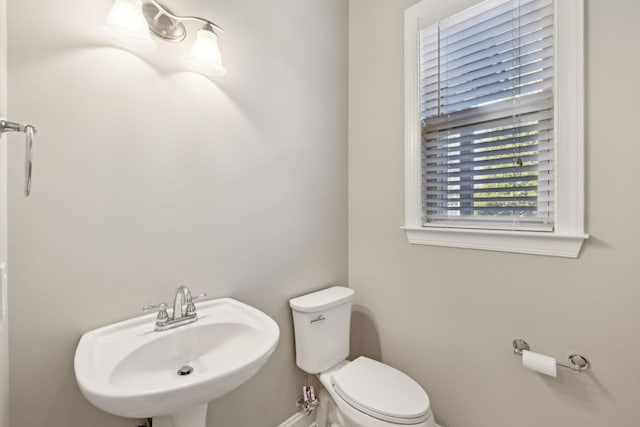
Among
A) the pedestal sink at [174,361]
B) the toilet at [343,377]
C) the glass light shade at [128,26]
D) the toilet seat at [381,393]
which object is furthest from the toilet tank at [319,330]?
the glass light shade at [128,26]

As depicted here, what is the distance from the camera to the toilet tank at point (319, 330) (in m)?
1.45

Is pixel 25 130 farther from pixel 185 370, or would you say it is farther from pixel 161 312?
pixel 185 370

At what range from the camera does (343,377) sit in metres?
1.35

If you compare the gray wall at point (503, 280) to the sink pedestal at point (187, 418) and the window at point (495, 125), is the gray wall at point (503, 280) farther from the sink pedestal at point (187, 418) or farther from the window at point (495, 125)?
the sink pedestal at point (187, 418)

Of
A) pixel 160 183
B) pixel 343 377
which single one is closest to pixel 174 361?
pixel 160 183

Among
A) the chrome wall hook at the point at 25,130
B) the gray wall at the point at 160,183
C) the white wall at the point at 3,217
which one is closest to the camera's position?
the chrome wall hook at the point at 25,130

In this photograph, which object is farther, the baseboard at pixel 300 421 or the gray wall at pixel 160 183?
the baseboard at pixel 300 421

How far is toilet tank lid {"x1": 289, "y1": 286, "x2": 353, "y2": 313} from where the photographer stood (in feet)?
4.70

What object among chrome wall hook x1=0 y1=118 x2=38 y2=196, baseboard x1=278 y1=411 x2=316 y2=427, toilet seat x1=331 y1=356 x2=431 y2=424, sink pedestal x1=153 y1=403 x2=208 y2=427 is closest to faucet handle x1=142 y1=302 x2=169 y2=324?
sink pedestal x1=153 y1=403 x2=208 y2=427

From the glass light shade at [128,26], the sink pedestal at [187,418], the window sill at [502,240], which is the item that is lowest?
the sink pedestal at [187,418]

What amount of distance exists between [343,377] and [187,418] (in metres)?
0.72

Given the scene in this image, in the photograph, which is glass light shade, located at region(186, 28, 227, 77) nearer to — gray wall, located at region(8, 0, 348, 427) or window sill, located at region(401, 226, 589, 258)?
gray wall, located at region(8, 0, 348, 427)

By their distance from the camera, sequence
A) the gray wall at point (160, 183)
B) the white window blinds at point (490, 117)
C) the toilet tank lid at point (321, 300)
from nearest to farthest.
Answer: the gray wall at point (160, 183)
the white window blinds at point (490, 117)
the toilet tank lid at point (321, 300)

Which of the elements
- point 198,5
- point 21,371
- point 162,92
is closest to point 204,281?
point 21,371
